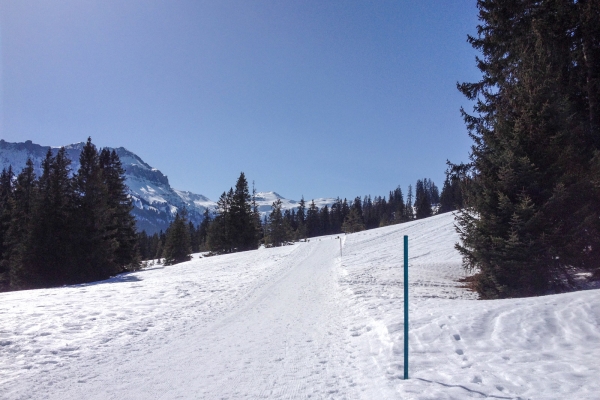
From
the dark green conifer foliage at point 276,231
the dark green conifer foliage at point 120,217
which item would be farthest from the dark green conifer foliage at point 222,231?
the dark green conifer foliage at point 120,217

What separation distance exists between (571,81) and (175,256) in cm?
4387

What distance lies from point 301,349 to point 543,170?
930 cm

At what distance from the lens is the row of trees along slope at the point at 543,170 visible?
9.52 metres

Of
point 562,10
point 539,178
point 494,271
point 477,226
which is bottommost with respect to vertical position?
point 494,271

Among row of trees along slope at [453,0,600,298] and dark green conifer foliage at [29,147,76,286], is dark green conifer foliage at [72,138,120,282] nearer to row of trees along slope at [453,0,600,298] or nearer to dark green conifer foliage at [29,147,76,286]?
dark green conifer foliage at [29,147,76,286]

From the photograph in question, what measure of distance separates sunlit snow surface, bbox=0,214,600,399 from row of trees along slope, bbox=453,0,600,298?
7.60 ft

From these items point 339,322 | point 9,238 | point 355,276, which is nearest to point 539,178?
point 339,322

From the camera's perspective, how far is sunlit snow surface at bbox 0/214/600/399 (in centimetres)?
443

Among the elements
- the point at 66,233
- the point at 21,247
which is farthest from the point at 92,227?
the point at 21,247

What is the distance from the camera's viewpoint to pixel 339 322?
8211mm

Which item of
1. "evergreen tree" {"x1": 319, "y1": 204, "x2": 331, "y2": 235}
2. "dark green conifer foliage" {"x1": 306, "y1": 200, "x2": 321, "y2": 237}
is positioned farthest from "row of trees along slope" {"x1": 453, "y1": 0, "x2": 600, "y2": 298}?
"evergreen tree" {"x1": 319, "y1": 204, "x2": 331, "y2": 235}

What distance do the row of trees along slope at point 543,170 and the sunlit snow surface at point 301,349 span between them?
2.32 meters

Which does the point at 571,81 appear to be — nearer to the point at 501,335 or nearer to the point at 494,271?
the point at 494,271

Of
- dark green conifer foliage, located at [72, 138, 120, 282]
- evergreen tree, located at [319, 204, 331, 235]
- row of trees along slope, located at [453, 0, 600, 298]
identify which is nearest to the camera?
row of trees along slope, located at [453, 0, 600, 298]
